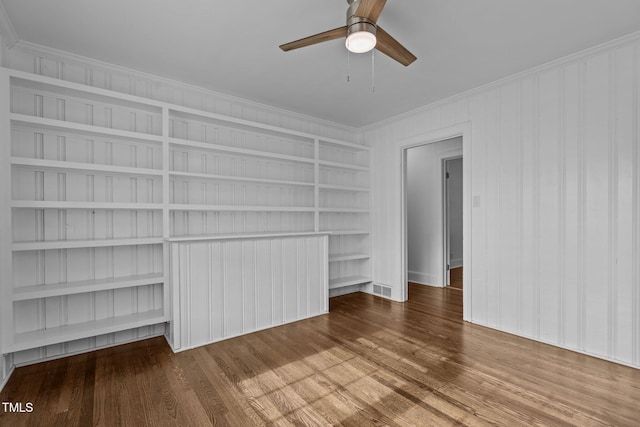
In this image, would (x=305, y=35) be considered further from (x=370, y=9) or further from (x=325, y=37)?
(x=370, y=9)

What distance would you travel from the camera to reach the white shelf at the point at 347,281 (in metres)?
4.15

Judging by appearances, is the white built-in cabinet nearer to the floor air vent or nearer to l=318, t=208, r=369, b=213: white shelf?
l=318, t=208, r=369, b=213: white shelf

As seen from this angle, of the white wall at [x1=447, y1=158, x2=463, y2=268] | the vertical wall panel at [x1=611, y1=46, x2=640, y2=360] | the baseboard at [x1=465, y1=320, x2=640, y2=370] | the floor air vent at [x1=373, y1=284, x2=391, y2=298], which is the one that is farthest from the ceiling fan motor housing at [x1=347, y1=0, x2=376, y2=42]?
the white wall at [x1=447, y1=158, x2=463, y2=268]

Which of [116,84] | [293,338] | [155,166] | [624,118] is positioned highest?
[116,84]

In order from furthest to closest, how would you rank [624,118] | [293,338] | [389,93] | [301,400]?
1. [389,93]
2. [293,338]
3. [624,118]
4. [301,400]

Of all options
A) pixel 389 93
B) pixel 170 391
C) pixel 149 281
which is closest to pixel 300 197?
pixel 389 93

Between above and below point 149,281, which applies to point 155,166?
above

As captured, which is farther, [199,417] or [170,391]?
[170,391]

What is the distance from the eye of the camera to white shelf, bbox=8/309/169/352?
87.2 inches

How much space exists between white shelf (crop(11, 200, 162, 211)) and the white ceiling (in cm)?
129

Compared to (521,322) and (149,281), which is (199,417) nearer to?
(149,281)

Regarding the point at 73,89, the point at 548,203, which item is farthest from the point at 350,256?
the point at 73,89

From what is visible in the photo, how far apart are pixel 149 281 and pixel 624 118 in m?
4.19

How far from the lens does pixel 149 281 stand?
265 cm
